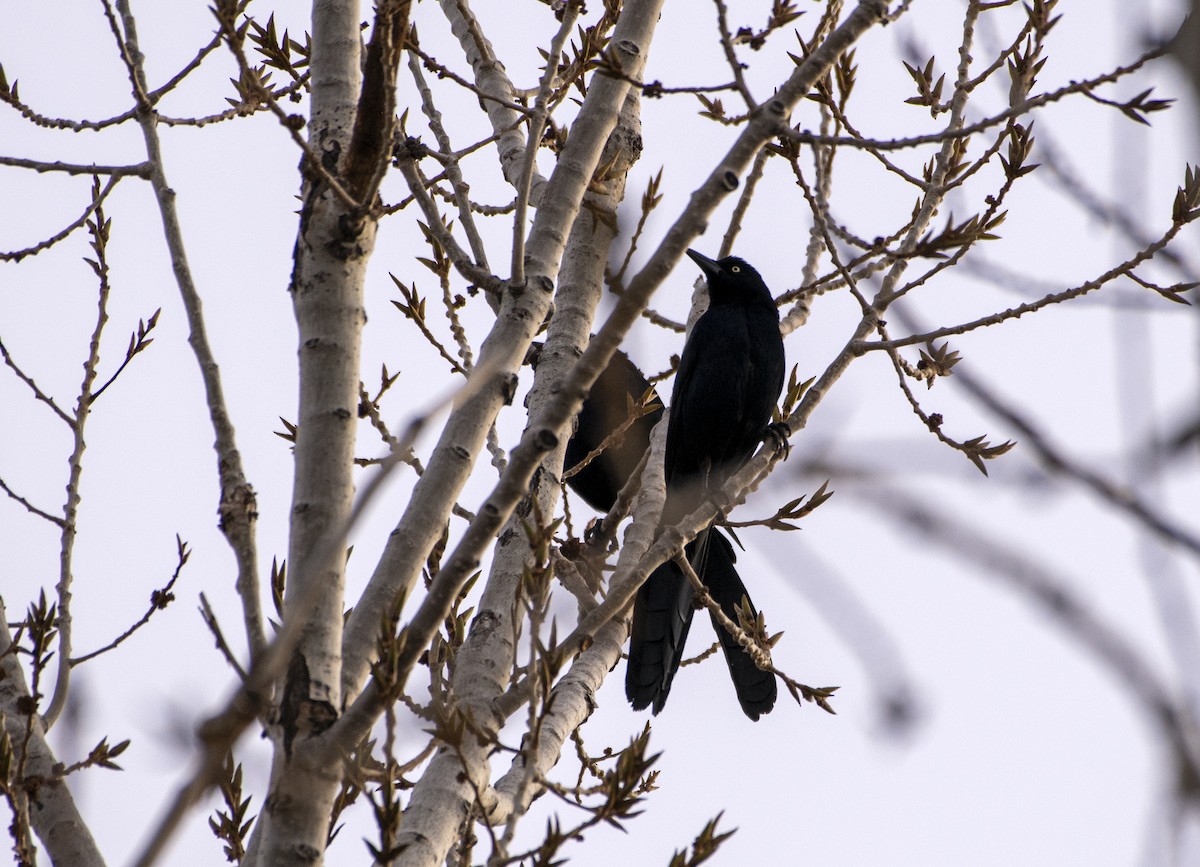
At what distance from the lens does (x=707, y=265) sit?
5.78 metres

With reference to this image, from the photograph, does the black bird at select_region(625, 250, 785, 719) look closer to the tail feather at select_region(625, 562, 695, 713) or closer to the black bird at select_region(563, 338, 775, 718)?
the black bird at select_region(563, 338, 775, 718)

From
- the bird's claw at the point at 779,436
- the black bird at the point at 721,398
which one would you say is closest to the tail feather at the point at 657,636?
the black bird at the point at 721,398

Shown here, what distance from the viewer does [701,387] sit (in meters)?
5.52

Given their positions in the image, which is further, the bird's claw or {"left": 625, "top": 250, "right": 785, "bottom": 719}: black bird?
{"left": 625, "top": 250, "right": 785, "bottom": 719}: black bird

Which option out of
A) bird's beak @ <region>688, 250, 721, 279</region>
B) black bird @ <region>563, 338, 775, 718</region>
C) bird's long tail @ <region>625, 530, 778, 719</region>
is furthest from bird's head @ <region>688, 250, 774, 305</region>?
bird's long tail @ <region>625, 530, 778, 719</region>

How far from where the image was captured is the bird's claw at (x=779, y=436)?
3.69 meters

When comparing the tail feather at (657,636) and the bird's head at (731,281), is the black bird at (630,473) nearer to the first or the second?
the tail feather at (657,636)

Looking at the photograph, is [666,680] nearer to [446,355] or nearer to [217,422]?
[446,355]

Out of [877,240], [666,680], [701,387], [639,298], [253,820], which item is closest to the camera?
[639,298]

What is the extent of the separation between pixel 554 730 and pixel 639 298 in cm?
141

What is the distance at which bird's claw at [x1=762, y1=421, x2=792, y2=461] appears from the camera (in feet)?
12.1

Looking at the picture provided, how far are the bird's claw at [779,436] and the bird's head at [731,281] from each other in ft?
2.64

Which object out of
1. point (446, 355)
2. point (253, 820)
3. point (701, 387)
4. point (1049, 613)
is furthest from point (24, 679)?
point (701, 387)

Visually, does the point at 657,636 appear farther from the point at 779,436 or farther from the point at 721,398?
the point at 721,398
